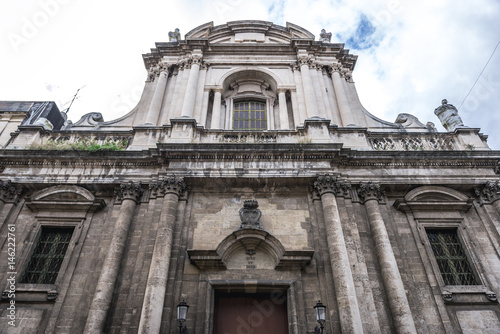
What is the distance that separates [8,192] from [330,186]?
10.2 m

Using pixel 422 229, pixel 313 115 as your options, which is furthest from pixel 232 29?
→ pixel 422 229

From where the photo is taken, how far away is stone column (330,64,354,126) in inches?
507

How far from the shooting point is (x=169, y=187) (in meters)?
9.90

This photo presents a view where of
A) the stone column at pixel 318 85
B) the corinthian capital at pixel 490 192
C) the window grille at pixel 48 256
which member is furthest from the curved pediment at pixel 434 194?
the window grille at pixel 48 256

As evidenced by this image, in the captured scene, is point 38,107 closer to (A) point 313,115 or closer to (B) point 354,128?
(A) point 313,115

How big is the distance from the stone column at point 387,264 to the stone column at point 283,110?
4.07 metres

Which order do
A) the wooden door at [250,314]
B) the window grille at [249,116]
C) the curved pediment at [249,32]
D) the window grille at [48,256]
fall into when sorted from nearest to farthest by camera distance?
the wooden door at [250,314] < the window grille at [48,256] < the window grille at [249,116] < the curved pediment at [249,32]

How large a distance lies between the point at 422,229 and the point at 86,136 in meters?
12.0

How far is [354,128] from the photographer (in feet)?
39.1

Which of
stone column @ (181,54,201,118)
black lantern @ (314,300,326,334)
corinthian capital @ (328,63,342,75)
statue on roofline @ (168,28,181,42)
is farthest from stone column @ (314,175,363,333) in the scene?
statue on roofline @ (168,28,181,42)

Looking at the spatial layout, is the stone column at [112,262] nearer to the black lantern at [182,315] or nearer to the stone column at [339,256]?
the black lantern at [182,315]

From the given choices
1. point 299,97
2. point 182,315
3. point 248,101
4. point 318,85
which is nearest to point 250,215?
point 182,315

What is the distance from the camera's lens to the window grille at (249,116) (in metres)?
13.7

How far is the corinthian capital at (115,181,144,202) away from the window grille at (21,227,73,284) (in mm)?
1901
